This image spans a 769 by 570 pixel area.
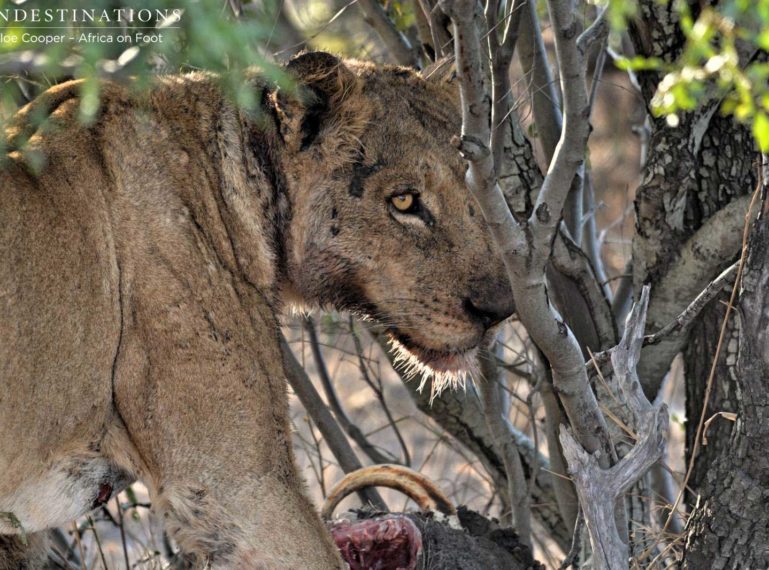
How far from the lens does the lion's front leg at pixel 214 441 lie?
3.14 metres

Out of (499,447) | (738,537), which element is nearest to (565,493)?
(499,447)

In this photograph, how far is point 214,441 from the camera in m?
3.14

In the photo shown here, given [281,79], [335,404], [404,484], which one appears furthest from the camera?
[335,404]

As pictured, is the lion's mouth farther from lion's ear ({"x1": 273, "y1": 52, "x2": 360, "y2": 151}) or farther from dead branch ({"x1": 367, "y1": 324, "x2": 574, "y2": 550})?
dead branch ({"x1": 367, "y1": 324, "x2": 574, "y2": 550})

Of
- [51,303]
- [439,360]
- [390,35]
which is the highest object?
[390,35]

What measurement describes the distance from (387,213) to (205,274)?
63 cm

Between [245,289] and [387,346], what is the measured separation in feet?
5.60

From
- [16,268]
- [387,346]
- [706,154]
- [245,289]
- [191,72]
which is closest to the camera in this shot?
[16,268]

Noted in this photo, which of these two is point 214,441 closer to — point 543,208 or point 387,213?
point 387,213

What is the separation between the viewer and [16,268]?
3.13 meters

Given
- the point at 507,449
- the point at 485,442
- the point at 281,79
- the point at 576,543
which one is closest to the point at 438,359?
the point at 576,543

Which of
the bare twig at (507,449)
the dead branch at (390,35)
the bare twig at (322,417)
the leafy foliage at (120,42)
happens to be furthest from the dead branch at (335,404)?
the leafy foliage at (120,42)

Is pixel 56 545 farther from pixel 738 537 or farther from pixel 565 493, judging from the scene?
pixel 738 537

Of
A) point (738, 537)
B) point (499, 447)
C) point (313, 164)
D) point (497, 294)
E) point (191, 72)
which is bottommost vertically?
point (738, 537)
